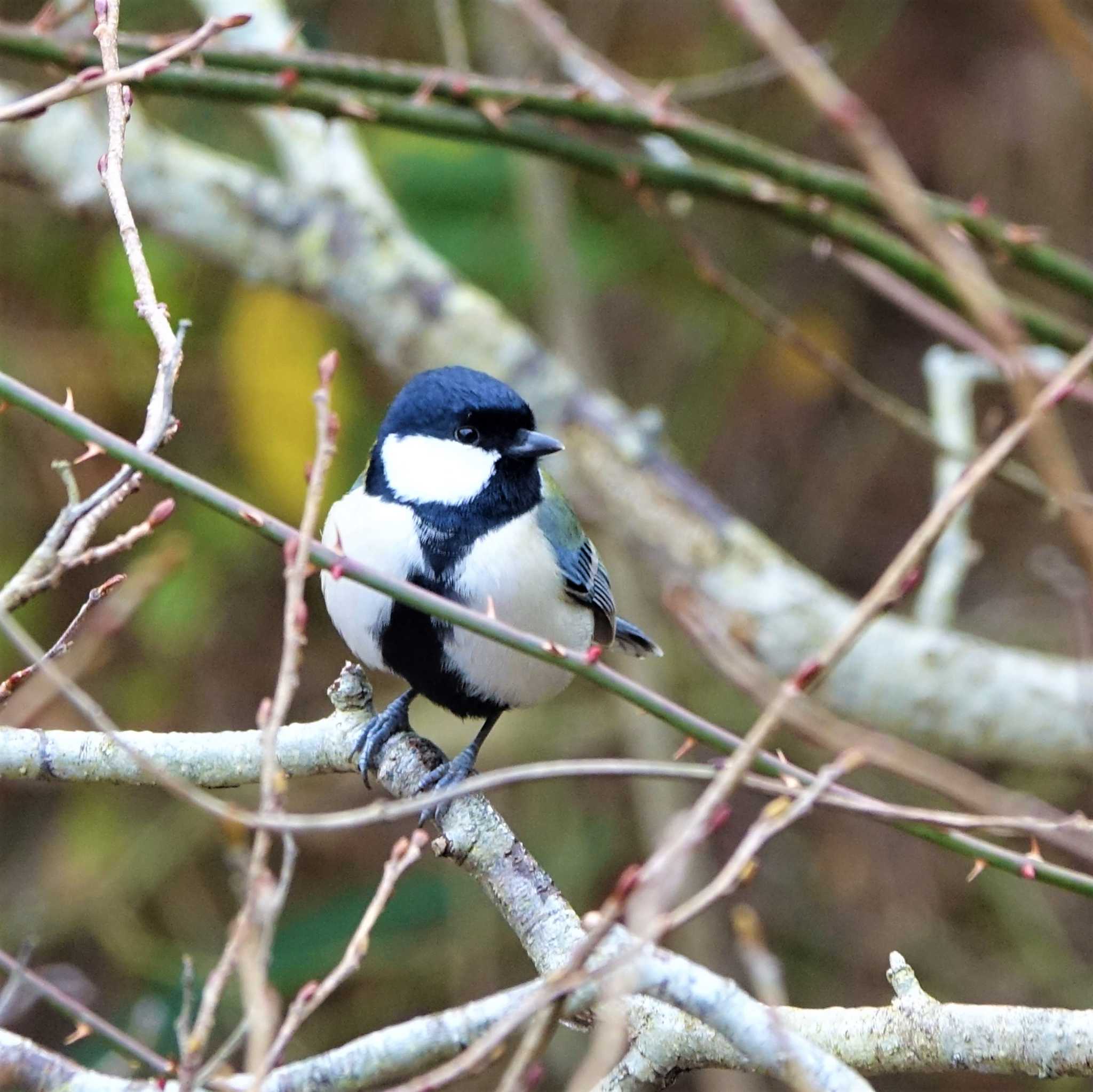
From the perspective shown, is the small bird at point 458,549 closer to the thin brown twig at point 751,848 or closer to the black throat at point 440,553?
the black throat at point 440,553

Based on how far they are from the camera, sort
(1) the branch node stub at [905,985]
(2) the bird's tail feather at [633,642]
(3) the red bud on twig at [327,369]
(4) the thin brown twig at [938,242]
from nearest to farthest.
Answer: (4) the thin brown twig at [938,242]
(3) the red bud on twig at [327,369]
(1) the branch node stub at [905,985]
(2) the bird's tail feather at [633,642]

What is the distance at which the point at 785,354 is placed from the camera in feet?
18.1

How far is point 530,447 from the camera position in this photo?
2.70 m

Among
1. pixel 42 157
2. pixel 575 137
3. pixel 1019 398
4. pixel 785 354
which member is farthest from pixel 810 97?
pixel 785 354

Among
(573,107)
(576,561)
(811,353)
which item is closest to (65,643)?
(576,561)

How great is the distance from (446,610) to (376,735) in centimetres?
98

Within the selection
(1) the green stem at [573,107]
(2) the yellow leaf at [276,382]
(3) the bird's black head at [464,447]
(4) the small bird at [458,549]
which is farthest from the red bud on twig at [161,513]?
(2) the yellow leaf at [276,382]

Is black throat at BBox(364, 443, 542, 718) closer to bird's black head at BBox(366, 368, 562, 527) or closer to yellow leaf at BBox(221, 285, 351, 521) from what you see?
bird's black head at BBox(366, 368, 562, 527)

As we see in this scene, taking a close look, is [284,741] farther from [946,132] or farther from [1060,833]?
[946,132]

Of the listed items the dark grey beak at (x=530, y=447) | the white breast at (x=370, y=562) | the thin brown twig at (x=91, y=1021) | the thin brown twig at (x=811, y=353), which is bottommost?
the thin brown twig at (x=91, y=1021)

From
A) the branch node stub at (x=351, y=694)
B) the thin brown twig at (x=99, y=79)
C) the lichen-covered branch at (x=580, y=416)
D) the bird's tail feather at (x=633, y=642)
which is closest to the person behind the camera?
the thin brown twig at (x=99, y=79)

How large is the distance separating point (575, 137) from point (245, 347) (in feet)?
5.57

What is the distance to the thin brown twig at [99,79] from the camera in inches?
58.8

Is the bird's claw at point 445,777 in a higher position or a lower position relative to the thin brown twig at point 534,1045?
higher
